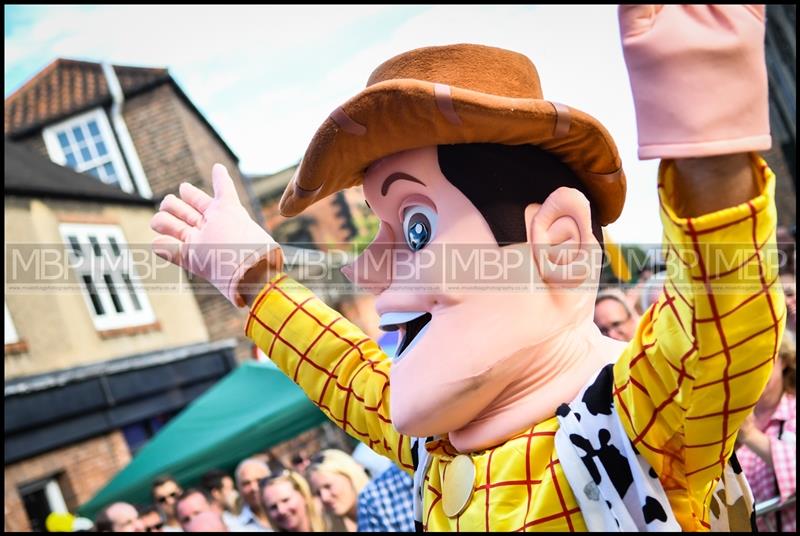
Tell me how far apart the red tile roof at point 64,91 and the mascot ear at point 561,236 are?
515 inches

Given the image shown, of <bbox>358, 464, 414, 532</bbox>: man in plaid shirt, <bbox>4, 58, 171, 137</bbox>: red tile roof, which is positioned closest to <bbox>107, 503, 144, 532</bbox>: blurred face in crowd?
<bbox>358, 464, 414, 532</bbox>: man in plaid shirt

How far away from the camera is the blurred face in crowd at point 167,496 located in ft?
18.4

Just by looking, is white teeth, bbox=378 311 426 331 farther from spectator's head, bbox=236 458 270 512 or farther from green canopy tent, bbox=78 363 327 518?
green canopy tent, bbox=78 363 327 518

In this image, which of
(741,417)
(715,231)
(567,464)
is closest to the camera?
(715,231)

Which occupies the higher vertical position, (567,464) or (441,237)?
(441,237)

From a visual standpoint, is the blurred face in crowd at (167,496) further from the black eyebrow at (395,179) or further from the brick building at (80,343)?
the black eyebrow at (395,179)

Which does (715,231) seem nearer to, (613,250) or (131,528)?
(613,250)

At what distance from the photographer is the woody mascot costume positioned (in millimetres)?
1226

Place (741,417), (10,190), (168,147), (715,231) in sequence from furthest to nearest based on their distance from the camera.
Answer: (168,147) < (10,190) < (741,417) < (715,231)

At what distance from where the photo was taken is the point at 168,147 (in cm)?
1382

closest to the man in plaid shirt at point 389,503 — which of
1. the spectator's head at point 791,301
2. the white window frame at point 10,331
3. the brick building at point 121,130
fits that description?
the spectator's head at point 791,301

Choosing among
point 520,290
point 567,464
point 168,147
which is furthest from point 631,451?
point 168,147

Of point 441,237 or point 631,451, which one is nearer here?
point 631,451

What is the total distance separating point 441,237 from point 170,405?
10834mm
